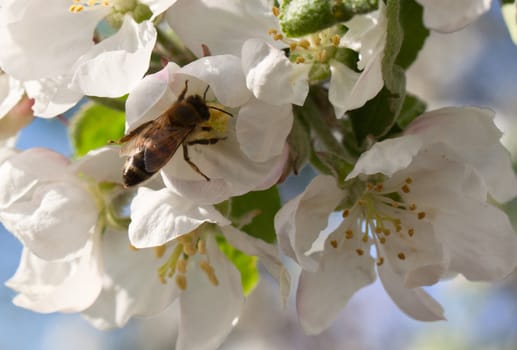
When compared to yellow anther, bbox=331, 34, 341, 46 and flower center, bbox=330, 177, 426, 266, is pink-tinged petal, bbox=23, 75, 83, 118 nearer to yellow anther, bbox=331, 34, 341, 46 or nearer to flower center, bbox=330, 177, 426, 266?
yellow anther, bbox=331, 34, 341, 46

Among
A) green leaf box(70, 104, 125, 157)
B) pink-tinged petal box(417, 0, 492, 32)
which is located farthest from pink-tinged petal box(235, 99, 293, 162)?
green leaf box(70, 104, 125, 157)

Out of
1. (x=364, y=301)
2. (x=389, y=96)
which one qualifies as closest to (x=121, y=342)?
(x=364, y=301)

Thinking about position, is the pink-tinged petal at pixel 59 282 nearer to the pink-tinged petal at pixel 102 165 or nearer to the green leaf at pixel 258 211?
the pink-tinged petal at pixel 102 165

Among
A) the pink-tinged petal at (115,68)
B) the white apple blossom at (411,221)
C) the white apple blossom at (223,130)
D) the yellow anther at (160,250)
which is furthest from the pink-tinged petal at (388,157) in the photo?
the yellow anther at (160,250)

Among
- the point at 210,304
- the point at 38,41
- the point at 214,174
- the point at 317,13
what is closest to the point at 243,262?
the point at 210,304

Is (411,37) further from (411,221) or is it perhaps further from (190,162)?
(190,162)

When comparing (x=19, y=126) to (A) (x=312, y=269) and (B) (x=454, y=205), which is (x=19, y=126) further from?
(B) (x=454, y=205)
